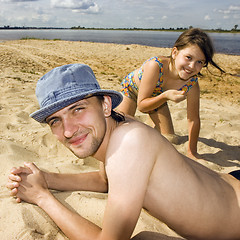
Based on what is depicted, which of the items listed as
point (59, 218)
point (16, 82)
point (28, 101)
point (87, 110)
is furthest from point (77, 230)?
point (16, 82)

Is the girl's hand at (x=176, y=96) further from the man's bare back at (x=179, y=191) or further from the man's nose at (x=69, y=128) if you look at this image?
the man's nose at (x=69, y=128)

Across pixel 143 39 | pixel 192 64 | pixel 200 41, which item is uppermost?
pixel 200 41

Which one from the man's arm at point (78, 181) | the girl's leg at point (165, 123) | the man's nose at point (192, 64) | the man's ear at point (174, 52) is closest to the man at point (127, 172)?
the man's arm at point (78, 181)

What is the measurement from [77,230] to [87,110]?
0.75 m

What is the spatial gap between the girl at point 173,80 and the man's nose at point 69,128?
115cm

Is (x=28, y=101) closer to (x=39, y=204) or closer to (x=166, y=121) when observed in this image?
(x=166, y=121)

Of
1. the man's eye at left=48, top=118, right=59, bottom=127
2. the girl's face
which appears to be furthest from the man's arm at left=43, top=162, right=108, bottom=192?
the girl's face

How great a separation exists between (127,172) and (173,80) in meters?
2.23

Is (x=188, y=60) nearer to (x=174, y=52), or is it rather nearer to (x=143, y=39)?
(x=174, y=52)

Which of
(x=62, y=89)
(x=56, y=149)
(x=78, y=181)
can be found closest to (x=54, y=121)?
(x=62, y=89)

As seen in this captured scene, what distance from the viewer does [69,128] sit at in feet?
5.15

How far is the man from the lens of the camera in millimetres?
1377

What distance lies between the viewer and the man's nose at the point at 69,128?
1544mm

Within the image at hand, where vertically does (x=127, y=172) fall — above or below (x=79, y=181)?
above
